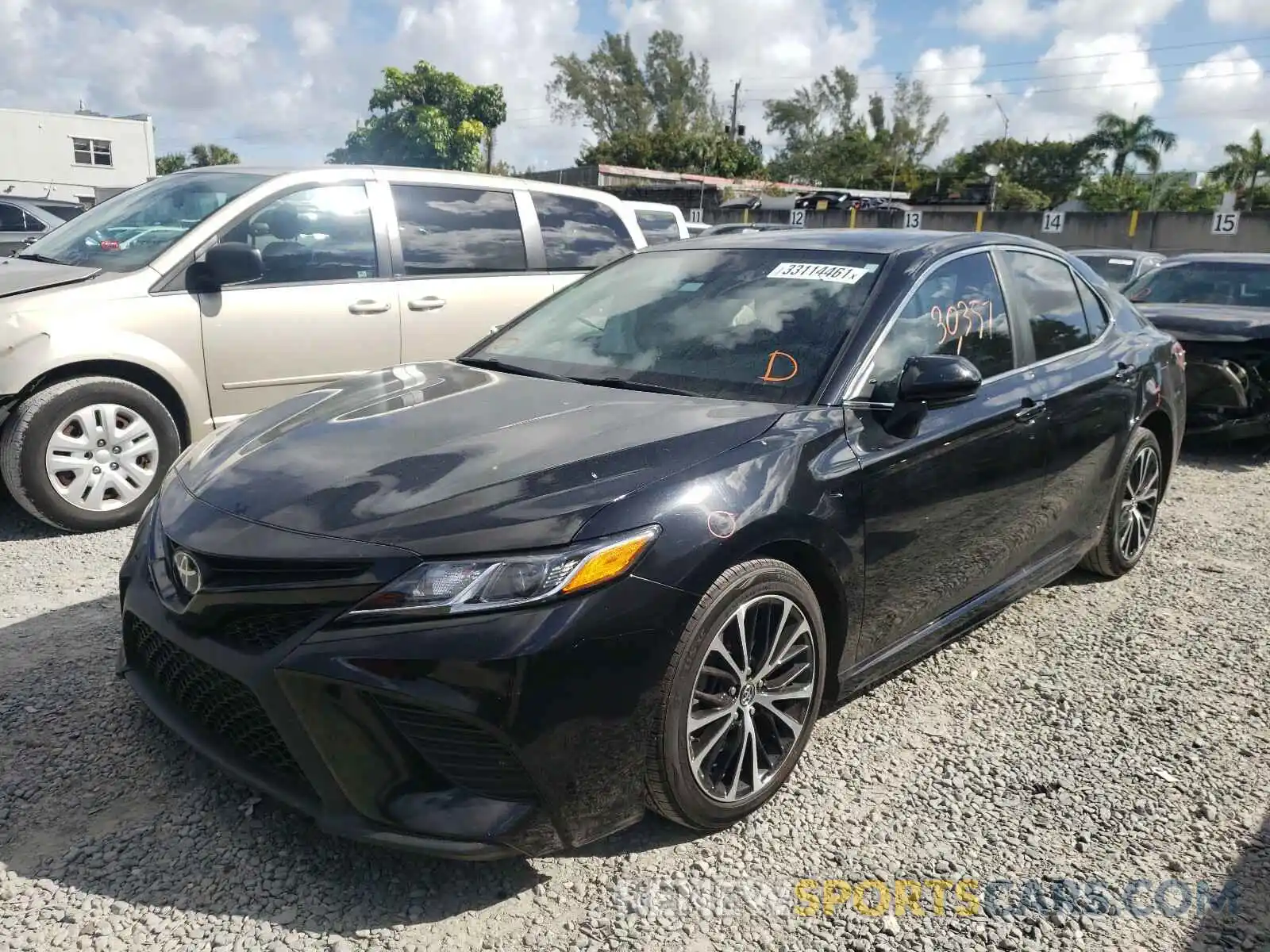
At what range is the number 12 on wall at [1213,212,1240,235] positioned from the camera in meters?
23.8

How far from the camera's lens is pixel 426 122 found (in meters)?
42.3

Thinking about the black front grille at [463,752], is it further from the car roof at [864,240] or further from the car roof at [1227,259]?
the car roof at [1227,259]

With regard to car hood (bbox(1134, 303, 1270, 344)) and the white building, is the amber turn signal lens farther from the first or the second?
the white building

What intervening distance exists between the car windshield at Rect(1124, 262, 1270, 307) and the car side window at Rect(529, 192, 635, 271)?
189 inches

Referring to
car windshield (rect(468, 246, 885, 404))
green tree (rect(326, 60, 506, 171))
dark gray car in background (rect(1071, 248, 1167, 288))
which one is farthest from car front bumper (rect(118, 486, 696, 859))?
green tree (rect(326, 60, 506, 171))

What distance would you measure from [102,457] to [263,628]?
3096 millimetres

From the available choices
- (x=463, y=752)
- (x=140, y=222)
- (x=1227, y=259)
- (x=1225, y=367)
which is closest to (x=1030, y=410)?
(x=463, y=752)

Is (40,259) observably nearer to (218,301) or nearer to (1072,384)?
(218,301)

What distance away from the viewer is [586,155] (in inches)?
2422

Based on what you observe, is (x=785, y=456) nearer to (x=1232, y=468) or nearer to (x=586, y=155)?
(x=1232, y=468)

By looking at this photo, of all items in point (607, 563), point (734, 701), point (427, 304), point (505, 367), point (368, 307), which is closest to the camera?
point (607, 563)

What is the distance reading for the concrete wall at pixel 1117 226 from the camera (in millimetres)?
25312

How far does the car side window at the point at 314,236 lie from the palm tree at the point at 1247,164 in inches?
2049

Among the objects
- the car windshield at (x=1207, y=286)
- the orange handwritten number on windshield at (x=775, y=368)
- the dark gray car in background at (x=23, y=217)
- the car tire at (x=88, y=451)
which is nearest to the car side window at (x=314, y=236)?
the car tire at (x=88, y=451)
